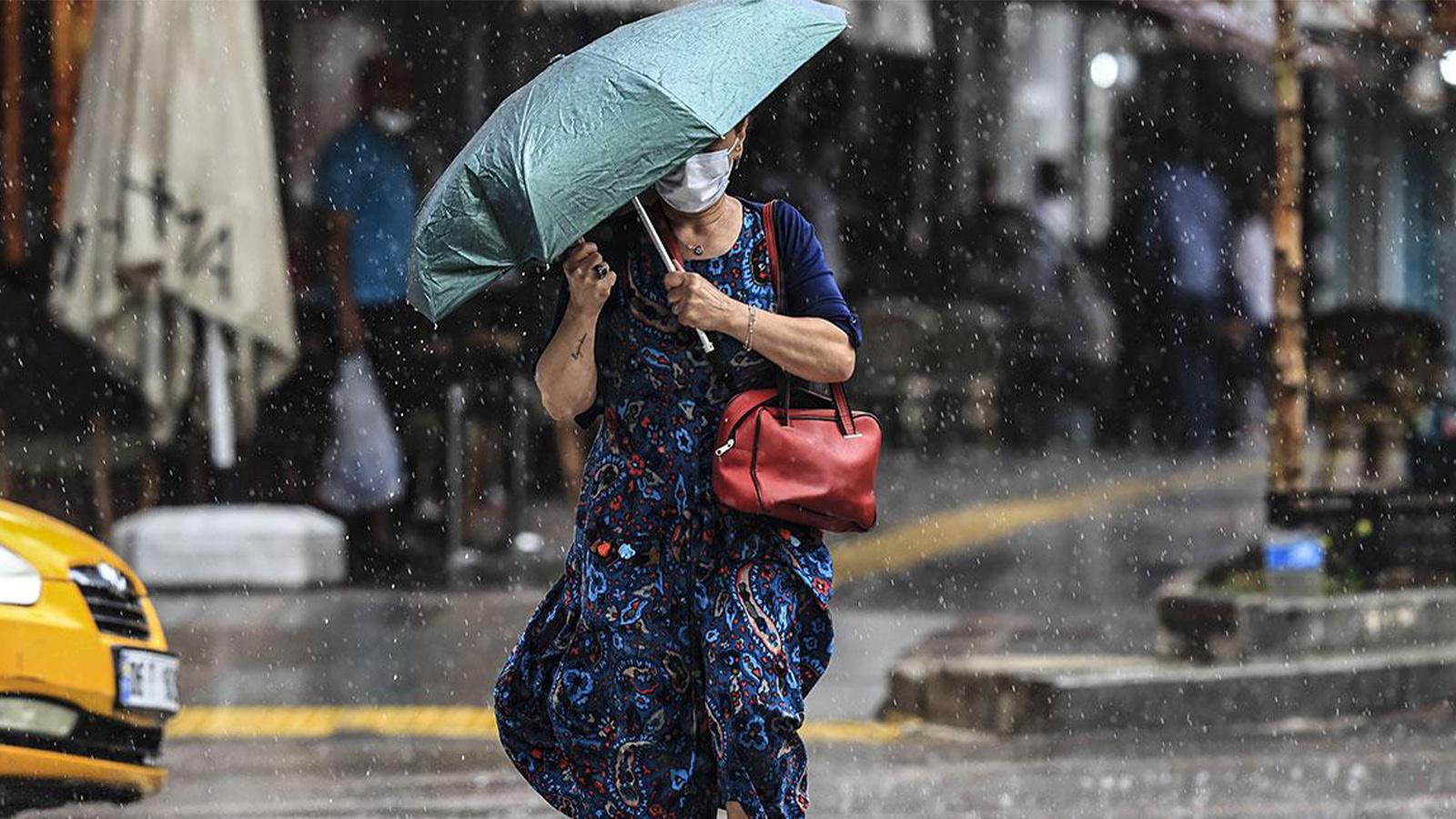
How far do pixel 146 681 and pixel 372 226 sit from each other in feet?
17.7

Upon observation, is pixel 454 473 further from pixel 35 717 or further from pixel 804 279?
pixel 804 279

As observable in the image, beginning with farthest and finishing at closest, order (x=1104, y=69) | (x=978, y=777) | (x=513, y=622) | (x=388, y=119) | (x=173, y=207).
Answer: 1. (x=1104, y=69)
2. (x=388, y=119)
3. (x=173, y=207)
4. (x=513, y=622)
5. (x=978, y=777)

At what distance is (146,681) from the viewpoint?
5953mm

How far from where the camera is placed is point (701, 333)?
4.28 meters

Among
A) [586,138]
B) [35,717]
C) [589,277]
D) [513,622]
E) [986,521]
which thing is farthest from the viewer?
[986,521]

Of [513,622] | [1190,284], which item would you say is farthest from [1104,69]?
[513,622]

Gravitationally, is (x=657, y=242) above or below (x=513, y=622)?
above

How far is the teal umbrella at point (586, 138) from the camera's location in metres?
4.11

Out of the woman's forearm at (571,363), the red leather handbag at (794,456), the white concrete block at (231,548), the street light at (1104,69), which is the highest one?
the street light at (1104,69)

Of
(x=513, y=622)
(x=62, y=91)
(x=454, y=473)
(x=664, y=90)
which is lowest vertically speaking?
(x=513, y=622)

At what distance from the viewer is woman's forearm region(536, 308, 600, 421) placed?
4332 mm

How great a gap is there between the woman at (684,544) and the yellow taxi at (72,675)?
1.69m

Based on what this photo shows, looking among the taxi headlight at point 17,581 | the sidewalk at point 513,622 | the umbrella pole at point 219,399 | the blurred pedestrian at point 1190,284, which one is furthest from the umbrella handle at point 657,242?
the blurred pedestrian at point 1190,284

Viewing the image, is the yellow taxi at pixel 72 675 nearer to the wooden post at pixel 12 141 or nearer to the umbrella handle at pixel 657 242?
the umbrella handle at pixel 657 242
